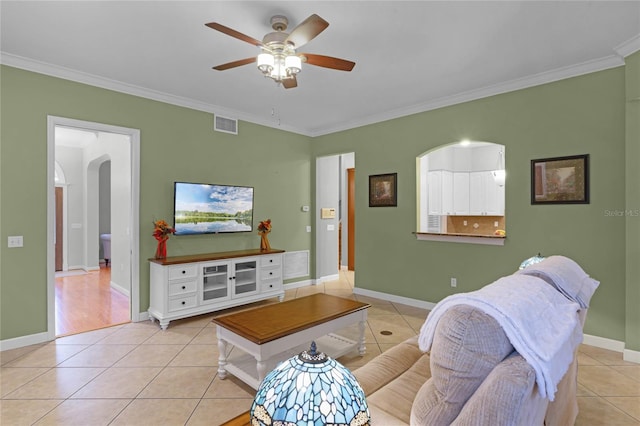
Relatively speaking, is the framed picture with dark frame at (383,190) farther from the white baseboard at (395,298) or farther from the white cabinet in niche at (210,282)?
the white cabinet in niche at (210,282)

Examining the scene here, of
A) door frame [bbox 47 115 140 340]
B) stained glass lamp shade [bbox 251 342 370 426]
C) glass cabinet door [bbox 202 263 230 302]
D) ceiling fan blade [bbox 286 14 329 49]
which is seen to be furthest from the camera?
glass cabinet door [bbox 202 263 230 302]

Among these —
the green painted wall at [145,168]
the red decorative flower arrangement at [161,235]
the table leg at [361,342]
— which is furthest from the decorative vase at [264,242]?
the table leg at [361,342]

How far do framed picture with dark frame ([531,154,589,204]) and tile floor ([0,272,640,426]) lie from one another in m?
1.52

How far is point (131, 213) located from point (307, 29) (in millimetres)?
3168

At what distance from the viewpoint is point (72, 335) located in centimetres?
363

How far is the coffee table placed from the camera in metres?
2.38

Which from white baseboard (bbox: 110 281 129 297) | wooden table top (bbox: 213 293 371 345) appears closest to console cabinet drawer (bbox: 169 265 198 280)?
wooden table top (bbox: 213 293 371 345)

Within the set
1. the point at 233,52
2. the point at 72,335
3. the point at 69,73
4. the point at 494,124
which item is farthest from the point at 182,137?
the point at 494,124

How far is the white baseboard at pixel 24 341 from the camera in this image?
3.24 meters

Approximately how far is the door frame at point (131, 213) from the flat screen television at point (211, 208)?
464mm

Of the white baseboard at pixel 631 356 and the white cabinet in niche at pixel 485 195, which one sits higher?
the white cabinet in niche at pixel 485 195

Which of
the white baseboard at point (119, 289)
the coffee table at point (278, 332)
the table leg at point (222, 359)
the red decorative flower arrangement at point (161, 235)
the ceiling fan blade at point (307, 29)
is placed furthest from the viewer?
the white baseboard at point (119, 289)

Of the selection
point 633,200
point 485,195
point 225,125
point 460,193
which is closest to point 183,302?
point 225,125

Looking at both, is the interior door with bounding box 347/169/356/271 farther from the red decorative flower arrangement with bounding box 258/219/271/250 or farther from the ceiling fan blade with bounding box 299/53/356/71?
the ceiling fan blade with bounding box 299/53/356/71
